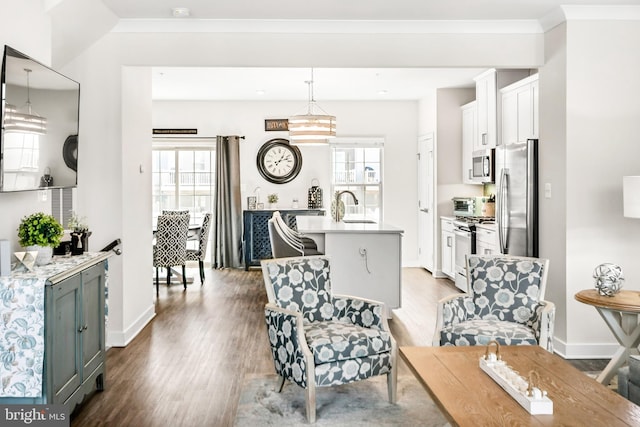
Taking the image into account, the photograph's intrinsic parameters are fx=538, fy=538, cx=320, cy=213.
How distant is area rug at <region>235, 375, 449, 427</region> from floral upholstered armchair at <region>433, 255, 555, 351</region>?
1.42 feet

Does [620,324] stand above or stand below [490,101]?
below

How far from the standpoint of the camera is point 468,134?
7.50 m

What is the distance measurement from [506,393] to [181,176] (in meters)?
7.66

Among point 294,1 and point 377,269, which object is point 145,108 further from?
point 377,269

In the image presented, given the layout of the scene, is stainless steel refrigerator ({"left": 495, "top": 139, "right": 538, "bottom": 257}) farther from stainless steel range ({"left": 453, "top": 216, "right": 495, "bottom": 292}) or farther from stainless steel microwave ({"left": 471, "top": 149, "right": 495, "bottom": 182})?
stainless steel range ({"left": 453, "top": 216, "right": 495, "bottom": 292})

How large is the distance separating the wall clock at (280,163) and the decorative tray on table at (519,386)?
259 inches

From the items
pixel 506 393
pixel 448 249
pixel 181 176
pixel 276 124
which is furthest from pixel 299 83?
pixel 506 393

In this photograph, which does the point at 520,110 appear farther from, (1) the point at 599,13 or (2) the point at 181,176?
(2) the point at 181,176

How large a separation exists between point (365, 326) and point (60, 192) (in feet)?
8.36

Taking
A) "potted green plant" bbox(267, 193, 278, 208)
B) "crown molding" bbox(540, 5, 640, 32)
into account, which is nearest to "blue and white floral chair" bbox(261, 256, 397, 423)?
"crown molding" bbox(540, 5, 640, 32)

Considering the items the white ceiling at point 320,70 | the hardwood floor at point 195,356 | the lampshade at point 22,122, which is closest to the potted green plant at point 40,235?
the lampshade at point 22,122

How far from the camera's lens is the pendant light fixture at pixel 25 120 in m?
2.85

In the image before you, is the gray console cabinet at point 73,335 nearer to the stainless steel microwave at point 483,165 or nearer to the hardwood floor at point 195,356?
the hardwood floor at point 195,356

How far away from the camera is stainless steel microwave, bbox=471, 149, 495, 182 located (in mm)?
6520
